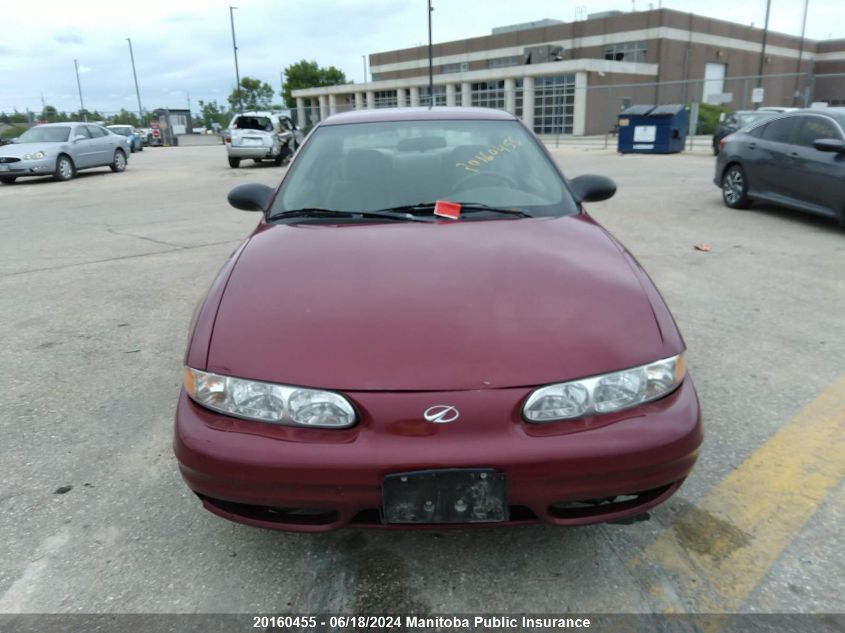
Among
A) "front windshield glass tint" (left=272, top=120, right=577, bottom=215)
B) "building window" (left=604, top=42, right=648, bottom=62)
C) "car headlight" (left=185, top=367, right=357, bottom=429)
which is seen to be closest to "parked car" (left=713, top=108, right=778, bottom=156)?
"front windshield glass tint" (left=272, top=120, right=577, bottom=215)

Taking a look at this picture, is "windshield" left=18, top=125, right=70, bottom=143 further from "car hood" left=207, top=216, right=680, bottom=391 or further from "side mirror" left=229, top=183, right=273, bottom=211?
"car hood" left=207, top=216, right=680, bottom=391

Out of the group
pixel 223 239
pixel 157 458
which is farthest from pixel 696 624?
pixel 223 239

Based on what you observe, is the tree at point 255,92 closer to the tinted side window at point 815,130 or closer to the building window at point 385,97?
the building window at point 385,97

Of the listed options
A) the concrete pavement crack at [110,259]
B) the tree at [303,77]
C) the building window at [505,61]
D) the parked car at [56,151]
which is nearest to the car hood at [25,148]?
the parked car at [56,151]

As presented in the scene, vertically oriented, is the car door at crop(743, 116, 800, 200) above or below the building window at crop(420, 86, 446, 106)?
below

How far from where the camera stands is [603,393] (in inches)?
74.5

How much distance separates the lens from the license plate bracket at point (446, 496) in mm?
1780

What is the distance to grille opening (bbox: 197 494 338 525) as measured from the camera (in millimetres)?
1916

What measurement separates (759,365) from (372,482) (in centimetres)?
303

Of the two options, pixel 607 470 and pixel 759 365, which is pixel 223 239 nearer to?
pixel 759 365

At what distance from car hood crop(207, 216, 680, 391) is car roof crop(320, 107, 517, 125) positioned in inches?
47.8

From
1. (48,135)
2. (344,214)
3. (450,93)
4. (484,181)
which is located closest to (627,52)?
(450,93)

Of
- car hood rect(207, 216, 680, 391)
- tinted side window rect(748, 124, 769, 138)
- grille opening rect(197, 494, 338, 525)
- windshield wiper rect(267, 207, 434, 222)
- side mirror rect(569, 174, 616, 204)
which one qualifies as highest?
tinted side window rect(748, 124, 769, 138)

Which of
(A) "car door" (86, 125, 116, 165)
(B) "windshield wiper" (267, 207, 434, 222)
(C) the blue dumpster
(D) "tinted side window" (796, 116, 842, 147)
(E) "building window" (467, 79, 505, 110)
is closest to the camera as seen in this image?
(B) "windshield wiper" (267, 207, 434, 222)
